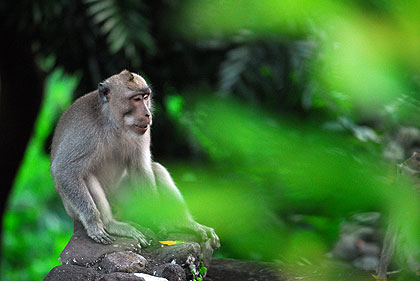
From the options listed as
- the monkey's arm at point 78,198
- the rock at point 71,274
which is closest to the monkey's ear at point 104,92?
the monkey's arm at point 78,198

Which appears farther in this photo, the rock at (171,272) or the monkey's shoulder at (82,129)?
the monkey's shoulder at (82,129)

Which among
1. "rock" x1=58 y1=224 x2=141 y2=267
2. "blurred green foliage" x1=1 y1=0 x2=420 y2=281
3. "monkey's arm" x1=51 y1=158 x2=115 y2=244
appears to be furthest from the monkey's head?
"blurred green foliage" x1=1 y1=0 x2=420 y2=281

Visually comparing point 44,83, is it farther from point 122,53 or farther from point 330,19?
point 330,19

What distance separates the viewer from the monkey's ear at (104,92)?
3.96 m

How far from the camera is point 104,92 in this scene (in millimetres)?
3982

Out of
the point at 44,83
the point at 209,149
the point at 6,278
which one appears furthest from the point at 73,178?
the point at 6,278

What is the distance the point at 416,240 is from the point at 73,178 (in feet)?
11.1

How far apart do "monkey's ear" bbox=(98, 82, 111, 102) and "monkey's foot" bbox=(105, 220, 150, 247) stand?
2.73ft

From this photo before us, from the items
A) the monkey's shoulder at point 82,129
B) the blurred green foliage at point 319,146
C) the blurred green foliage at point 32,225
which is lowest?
the blurred green foliage at point 32,225

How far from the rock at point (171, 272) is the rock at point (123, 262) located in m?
0.11

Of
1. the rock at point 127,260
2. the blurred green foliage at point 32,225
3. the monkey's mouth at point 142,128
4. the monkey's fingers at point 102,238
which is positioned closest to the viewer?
the rock at point 127,260

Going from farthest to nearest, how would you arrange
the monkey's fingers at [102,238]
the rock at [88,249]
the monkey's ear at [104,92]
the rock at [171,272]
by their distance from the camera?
the monkey's ear at [104,92] → the monkey's fingers at [102,238] → the rock at [88,249] → the rock at [171,272]

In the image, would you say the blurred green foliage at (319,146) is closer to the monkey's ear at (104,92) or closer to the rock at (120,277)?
the rock at (120,277)

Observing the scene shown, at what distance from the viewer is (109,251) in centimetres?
352
